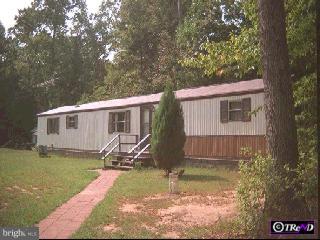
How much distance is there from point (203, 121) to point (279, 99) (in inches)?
477

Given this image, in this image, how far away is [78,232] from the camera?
729 centimetres

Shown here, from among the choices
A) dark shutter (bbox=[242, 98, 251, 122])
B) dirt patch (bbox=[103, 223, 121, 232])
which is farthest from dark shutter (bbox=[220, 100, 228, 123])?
dirt patch (bbox=[103, 223, 121, 232])

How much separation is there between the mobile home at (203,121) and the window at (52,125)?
428 centimetres

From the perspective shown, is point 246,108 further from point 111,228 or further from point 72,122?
point 72,122

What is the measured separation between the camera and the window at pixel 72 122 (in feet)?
94.7

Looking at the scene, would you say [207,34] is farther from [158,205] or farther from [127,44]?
[158,205]

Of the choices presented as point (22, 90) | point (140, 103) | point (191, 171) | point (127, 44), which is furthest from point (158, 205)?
point (22, 90)

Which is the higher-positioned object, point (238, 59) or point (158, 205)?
point (238, 59)

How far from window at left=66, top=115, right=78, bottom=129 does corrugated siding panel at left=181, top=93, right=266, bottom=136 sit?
10943mm

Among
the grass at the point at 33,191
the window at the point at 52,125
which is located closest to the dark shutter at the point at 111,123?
the grass at the point at 33,191

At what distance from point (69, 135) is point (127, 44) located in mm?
13536

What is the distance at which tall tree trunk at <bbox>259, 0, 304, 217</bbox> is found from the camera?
7.32 m

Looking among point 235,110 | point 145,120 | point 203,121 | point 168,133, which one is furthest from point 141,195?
point 145,120

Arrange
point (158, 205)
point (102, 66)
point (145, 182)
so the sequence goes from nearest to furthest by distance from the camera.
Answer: point (158, 205), point (145, 182), point (102, 66)
